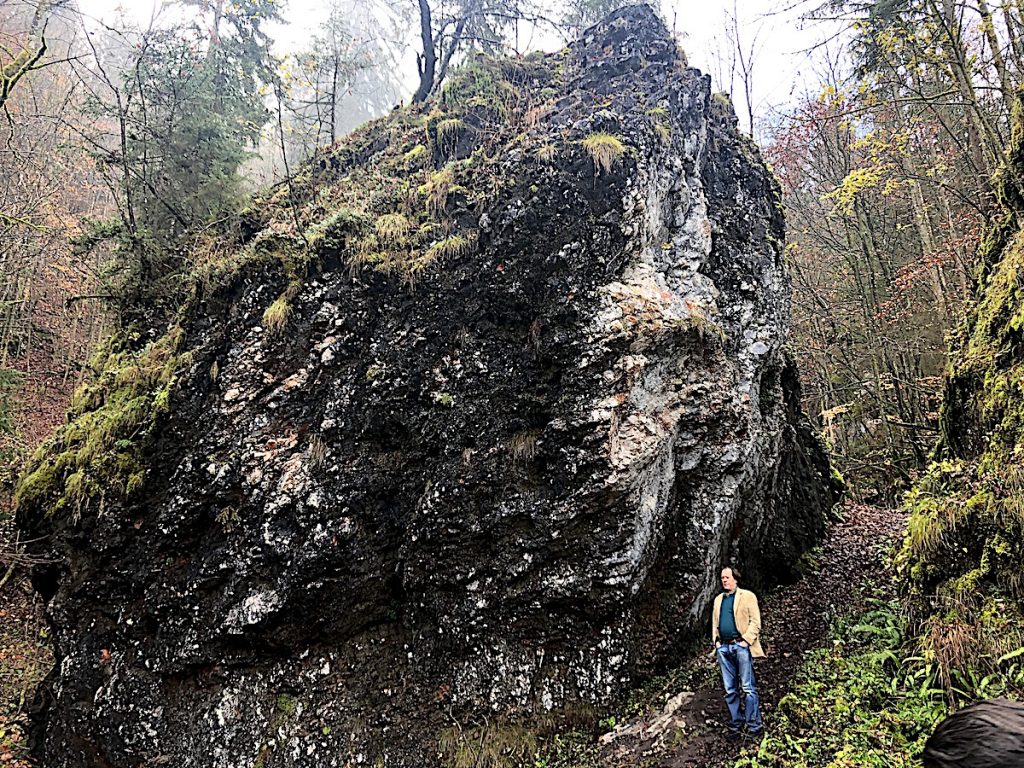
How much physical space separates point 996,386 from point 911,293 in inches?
368

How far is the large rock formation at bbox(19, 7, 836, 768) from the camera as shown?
6.01 m

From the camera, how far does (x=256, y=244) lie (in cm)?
767

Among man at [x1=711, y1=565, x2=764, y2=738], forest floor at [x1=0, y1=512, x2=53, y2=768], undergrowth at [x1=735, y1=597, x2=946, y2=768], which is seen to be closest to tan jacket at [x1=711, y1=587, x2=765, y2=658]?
man at [x1=711, y1=565, x2=764, y2=738]

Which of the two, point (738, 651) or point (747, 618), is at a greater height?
point (747, 618)

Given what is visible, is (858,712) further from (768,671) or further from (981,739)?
(981,739)

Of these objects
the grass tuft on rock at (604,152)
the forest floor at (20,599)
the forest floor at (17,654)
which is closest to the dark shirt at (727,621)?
the grass tuft on rock at (604,152)

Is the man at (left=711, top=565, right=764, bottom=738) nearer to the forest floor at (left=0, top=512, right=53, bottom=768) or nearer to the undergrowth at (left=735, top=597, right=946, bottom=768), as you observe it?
the undergrowth at (left=735, top=597, right=946, bottom=768)

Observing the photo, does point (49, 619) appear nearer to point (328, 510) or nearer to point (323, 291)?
point (328, 510)

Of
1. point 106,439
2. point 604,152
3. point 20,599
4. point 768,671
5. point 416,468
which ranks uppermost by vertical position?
point 604,152

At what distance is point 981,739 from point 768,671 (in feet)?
16.0

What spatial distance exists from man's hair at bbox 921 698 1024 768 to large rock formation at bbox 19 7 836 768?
4143 millimetres

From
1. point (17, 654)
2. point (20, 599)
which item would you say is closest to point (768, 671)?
point (17, 654)

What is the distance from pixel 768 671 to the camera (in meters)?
6.30

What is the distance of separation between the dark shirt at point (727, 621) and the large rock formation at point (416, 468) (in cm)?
114
